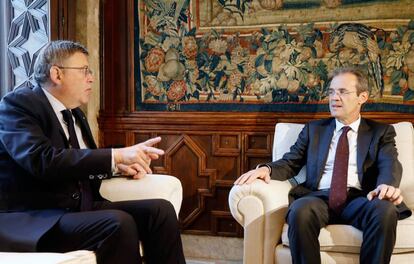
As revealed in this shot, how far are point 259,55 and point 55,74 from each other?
1.46 meters

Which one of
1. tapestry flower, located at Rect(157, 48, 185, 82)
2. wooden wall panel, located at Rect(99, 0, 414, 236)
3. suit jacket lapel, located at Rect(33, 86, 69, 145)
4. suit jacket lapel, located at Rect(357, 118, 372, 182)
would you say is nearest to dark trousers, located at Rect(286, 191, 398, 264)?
suit jacket lapel, located at Rect(357, 118, 372, 182)

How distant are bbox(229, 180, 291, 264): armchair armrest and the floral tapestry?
34.3 inches

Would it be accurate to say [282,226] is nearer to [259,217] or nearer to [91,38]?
[259,217]

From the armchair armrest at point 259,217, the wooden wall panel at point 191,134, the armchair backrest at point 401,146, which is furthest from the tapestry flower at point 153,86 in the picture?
the armchair armrest at point 259,217

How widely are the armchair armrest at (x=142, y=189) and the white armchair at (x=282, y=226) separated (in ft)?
1.05

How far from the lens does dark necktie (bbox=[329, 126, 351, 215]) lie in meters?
2.41

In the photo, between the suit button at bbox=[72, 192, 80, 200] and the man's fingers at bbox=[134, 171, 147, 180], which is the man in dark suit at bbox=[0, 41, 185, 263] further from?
the man's fingers at bbox=[134, 171, 147, 180]

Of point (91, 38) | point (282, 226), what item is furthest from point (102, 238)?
point (91, 38)

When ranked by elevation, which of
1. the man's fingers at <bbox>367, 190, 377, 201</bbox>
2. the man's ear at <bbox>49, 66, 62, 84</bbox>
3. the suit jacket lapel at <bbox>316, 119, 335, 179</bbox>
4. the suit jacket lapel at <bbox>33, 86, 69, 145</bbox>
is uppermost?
the man's ear at <bbox>49, 66, 62, 84</bbox>

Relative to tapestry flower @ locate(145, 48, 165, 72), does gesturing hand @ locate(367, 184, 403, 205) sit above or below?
below

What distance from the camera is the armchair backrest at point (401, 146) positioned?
2572 mm

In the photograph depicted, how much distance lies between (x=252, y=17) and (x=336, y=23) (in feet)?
1.72

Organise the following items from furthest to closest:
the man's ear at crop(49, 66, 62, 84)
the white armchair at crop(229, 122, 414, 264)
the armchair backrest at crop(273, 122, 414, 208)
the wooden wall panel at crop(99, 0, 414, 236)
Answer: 1. the wooden wall panel at crop(99, 0, 414, 236)
2. the armchair backrest at crop(273, 122, 414, 208)
3. the white armchair at crop(229, 122, 414, 264)
4. the man's ear at crop(49, 66, 62, 84)

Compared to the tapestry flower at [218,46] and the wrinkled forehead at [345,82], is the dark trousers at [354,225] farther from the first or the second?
the tapestry flower at [218,46]
